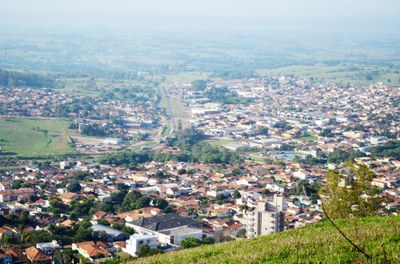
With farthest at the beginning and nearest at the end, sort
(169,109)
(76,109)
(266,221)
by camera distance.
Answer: (169,109), (76,109), (266,221)

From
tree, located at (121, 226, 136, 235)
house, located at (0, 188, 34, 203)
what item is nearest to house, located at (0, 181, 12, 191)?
house, located at (0, 188, 34, 203)

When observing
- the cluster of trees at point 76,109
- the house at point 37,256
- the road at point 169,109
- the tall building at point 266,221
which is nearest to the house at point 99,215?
the house at point 37,256

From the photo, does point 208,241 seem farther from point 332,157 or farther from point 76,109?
point 76,109

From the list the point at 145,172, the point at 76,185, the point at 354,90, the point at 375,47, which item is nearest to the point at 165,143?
the point at 145,172

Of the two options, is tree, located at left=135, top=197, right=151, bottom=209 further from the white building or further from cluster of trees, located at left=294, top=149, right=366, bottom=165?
the white building

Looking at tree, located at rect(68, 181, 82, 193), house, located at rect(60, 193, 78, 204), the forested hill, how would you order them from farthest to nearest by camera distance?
the forested hill, tree, located at rect(68, 181, 82, 193), house, located at rect(60, 193, 78, 204)

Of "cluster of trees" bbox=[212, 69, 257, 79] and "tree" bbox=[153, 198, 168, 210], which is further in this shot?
"cluster of trees" bbox=[212, 69, 257, 79]

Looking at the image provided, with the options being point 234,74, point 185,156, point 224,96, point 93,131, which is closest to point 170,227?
point 185,156
